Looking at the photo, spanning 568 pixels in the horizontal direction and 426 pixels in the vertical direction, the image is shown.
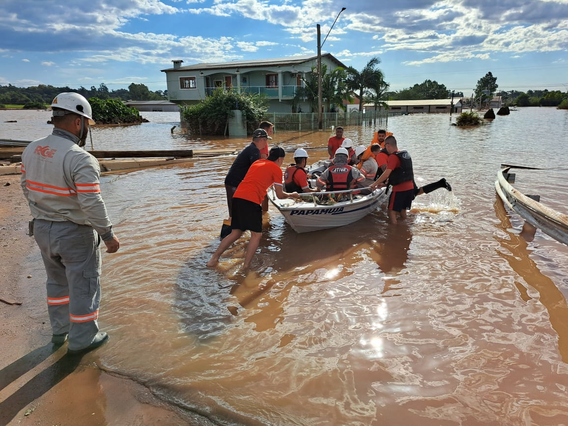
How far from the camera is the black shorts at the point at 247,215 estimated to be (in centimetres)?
554

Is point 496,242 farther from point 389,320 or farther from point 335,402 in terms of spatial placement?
point 335,402

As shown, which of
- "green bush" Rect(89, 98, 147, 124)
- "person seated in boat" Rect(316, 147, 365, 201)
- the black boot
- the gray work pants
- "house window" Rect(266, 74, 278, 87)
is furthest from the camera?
"green bush" Rect(89, 98, 147, 124)

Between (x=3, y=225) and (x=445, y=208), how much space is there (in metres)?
9.73

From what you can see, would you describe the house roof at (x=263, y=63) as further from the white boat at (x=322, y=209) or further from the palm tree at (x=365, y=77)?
the white boat at (x=322, y=209)

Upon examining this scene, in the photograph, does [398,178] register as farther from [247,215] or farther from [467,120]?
[467,120]

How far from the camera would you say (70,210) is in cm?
329

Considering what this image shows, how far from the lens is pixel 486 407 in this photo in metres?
3.19

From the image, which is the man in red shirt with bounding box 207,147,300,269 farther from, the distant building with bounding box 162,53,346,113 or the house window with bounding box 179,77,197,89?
the house window with bounding box 179,77,197,89

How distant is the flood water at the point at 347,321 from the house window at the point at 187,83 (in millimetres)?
35210

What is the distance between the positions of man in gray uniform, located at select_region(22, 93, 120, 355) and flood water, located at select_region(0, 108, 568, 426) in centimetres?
66

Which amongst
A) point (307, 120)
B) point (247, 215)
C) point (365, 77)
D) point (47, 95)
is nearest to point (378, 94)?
point (365, 77)

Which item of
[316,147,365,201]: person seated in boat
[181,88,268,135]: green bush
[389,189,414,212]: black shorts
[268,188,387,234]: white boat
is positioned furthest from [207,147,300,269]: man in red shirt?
[181,88,268,135]: green bush

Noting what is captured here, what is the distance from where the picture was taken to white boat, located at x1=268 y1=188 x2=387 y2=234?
22.3 ft

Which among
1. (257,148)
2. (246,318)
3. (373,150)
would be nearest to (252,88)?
(373,150)
